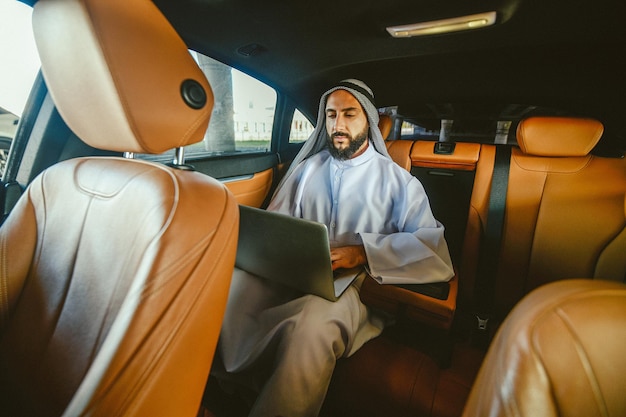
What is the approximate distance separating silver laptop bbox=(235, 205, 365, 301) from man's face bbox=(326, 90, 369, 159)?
39.9 inches

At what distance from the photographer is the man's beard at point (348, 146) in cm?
195

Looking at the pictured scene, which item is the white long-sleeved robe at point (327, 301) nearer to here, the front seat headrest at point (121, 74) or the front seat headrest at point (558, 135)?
the front seat headrest at point (558, 135)

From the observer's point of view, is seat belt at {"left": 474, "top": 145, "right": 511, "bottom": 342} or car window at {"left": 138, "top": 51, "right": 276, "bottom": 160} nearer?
seat belt at {"left": 474, "top": 145, "right": 511, "bottom": 342}

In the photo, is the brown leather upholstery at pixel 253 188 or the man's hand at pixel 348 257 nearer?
the man's hand at pixel 348 257

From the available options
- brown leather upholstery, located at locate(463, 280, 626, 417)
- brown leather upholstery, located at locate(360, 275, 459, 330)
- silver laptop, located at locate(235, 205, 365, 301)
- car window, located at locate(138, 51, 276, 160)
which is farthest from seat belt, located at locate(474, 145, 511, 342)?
car window, located at locate(138, 51, 276, 160)

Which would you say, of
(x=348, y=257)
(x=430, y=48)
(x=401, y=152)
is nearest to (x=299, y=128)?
(x=401, y=152)

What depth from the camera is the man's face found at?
1939 millimetres

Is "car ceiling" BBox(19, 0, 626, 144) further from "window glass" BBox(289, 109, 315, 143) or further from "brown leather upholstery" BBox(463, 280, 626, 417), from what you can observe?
"brown leather upholstery" BBox(463, 280, 626, 417)

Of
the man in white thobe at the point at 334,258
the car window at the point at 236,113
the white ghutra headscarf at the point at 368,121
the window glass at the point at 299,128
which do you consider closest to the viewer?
the man in white thobe at the point at 334,258

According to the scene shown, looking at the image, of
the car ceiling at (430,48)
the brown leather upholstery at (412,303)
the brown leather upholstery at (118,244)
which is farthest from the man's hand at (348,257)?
the car ceiling at (430,48)

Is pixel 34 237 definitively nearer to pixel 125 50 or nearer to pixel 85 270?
pixel 85 270

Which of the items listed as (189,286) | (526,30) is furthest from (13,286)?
(526,30)

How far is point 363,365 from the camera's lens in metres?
1.15

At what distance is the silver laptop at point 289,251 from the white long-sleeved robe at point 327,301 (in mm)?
118
